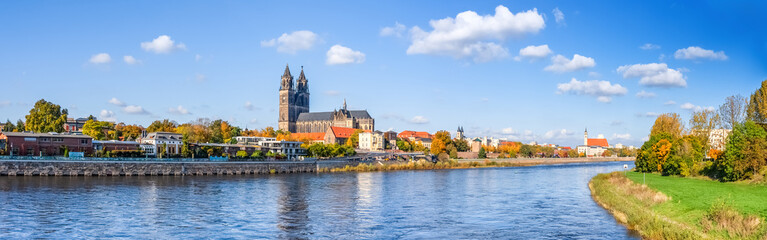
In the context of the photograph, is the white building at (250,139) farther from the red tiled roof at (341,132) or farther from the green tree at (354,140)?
the red tiled roof at (341,132)

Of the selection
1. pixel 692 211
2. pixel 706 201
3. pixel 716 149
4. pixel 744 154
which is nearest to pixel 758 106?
pixel 716 149

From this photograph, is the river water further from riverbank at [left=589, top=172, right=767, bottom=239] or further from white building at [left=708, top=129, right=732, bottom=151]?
A: white building at [left=708, top=129, right=732, bottom=151]

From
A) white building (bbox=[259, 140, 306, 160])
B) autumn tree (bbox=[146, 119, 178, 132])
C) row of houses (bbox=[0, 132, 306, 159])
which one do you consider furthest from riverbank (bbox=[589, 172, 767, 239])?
autumn tree (bbox=[146, 119, 178, 132])

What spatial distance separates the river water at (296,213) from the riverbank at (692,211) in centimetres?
129

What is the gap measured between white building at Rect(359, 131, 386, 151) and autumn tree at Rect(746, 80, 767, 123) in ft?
383

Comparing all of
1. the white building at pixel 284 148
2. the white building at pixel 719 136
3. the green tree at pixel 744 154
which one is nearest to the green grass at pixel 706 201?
the green tree at pixel 744 154

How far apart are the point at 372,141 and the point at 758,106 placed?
121 meters

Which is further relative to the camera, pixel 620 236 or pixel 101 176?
pixel 101 176

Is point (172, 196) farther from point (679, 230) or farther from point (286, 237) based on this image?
point (679, 230)

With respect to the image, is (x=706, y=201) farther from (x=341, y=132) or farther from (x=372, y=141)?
(x=341, y=132)

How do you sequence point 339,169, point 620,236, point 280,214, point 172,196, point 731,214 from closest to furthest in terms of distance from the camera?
1. point 731,214
2. point 620,236
3. point 280,214
4. point 172,196
5. point 339,169

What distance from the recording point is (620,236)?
27953mm

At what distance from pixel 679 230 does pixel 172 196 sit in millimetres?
37742

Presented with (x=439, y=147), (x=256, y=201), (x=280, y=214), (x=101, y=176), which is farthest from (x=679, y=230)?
(x=439, y=147)
